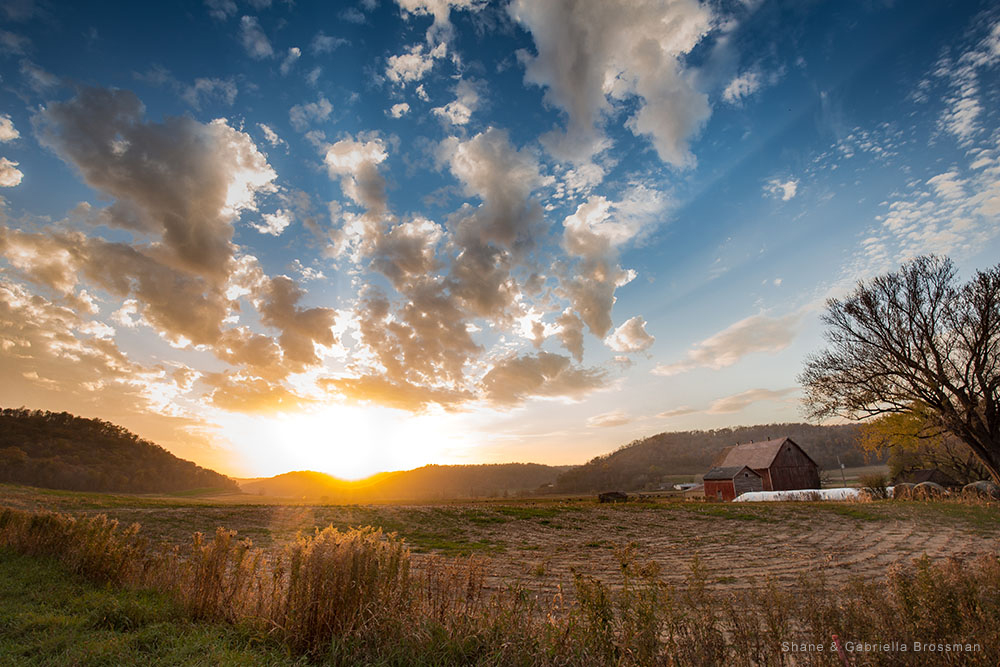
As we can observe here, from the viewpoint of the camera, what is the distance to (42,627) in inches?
240

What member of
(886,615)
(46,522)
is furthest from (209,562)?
(886,615)

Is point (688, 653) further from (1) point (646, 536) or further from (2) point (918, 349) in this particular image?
(2) point (918, 349)

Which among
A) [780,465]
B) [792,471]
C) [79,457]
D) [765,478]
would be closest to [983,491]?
[765,478]

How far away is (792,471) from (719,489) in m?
9.34

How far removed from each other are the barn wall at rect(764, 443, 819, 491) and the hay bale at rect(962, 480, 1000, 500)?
22121mm

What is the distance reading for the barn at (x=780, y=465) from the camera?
178ft

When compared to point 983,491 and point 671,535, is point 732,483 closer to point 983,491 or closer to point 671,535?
point 983,491

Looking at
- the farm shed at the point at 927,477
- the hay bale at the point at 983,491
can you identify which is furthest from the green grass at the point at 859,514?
the farm shed at the point at 927,477

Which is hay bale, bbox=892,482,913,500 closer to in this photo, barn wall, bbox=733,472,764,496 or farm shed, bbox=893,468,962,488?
farm shed, bbox=893,468,962,488

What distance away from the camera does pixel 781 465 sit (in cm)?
5506

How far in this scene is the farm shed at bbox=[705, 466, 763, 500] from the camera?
2151 inches

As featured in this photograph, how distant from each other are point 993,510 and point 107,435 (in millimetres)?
132402

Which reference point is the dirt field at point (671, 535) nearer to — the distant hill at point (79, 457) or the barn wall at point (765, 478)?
the barn wall at point (765, 478)

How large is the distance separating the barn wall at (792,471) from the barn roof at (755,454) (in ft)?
2.08
